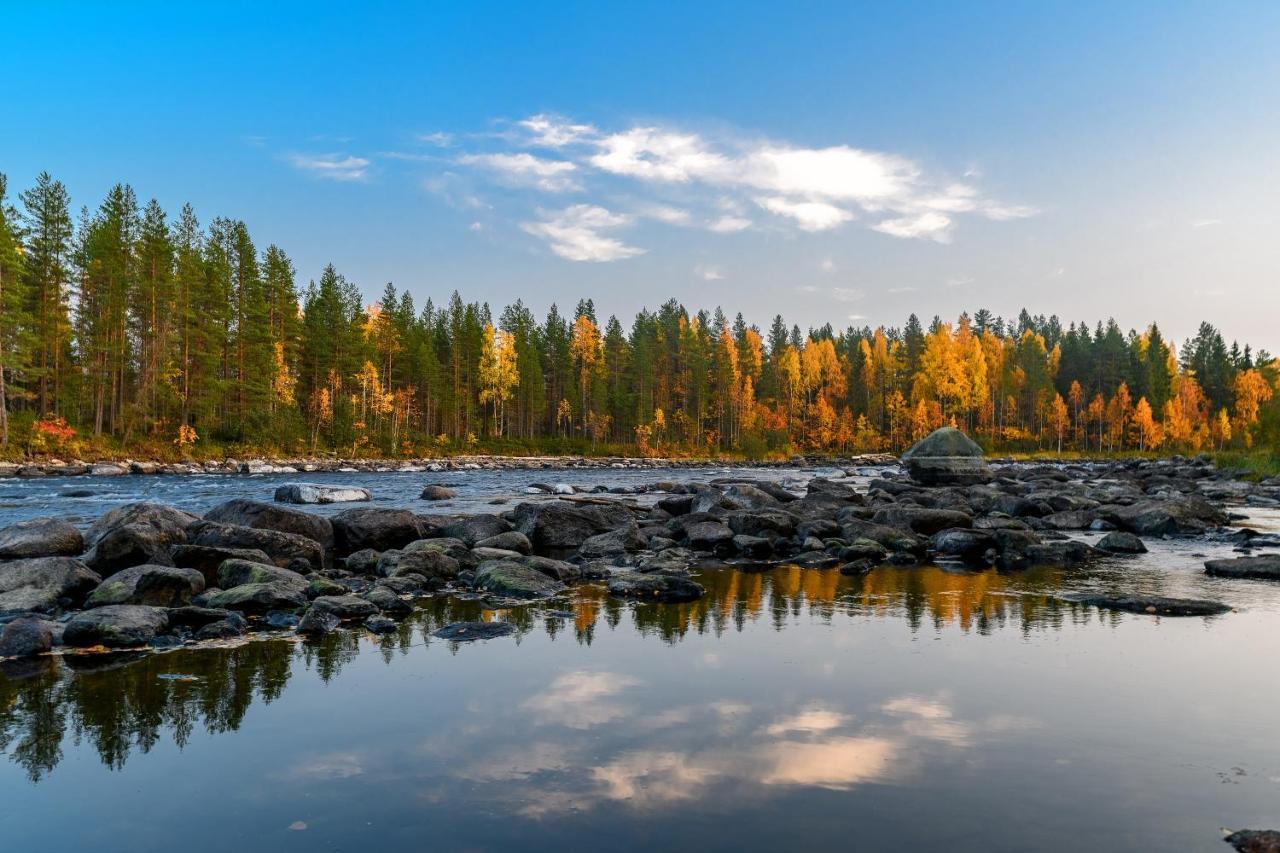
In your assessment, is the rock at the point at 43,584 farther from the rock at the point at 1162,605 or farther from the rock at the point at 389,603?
the rock at the point at 1162,605

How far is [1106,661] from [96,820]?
7786 mm

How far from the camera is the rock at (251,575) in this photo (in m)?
9.76

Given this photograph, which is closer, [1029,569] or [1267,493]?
[1029,569]

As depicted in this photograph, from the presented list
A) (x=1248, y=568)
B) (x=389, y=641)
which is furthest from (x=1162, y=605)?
(x=389, y=641)

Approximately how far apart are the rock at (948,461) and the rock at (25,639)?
102ft

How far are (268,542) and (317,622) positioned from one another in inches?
181

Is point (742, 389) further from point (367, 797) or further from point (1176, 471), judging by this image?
point (367, 797)

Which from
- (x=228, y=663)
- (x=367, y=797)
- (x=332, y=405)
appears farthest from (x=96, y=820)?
(x=332, y=405)

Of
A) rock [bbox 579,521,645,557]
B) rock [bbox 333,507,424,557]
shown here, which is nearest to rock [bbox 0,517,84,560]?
rock [bbox 333,507,424,557]

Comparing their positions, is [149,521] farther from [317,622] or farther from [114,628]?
[317,622]

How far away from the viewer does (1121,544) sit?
14.2m

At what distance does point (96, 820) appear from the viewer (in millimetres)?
3955

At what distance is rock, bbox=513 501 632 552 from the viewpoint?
618 inches

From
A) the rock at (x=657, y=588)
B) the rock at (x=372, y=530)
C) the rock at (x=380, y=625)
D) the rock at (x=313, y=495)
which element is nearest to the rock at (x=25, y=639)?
the rock at (x=380, y=625)
